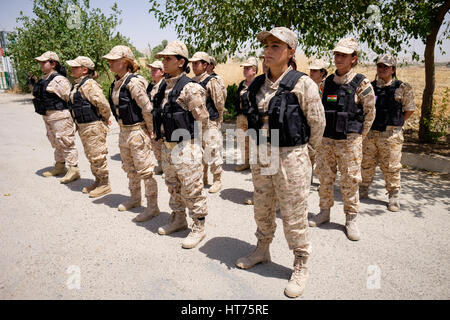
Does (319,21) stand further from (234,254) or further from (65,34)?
(65,34)

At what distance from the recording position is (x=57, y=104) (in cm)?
587

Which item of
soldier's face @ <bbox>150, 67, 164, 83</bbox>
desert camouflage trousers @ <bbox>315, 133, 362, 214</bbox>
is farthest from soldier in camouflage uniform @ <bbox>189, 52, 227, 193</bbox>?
desert camouflage trousers @ <bbox>315, 133, 362, 214</bbox>

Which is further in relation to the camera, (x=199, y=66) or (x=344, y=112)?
(x=199, y=66)

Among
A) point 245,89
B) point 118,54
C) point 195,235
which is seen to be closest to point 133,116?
point 118,54

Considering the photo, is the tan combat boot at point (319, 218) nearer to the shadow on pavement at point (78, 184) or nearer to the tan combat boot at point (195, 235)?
the tan combat boot at point (195, 235)

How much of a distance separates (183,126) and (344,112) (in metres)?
1.99

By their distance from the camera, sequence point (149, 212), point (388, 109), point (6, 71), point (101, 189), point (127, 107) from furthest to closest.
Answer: point (6, 71)
point (101, 189)
point (388, 109)
point (149, 212)
point (127, 107)

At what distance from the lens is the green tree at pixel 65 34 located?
17.2m

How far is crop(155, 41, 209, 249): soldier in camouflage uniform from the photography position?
3.55 metres

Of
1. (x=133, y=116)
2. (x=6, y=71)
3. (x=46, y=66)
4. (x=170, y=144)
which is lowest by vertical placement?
(x=170, y=144)

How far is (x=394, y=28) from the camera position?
653cm

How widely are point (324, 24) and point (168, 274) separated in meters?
5.84

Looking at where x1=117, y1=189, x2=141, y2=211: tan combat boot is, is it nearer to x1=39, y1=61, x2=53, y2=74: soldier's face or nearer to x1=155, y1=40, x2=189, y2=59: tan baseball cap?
x1=155, y1=40, x2=189, y2=59: tan baseball cap
